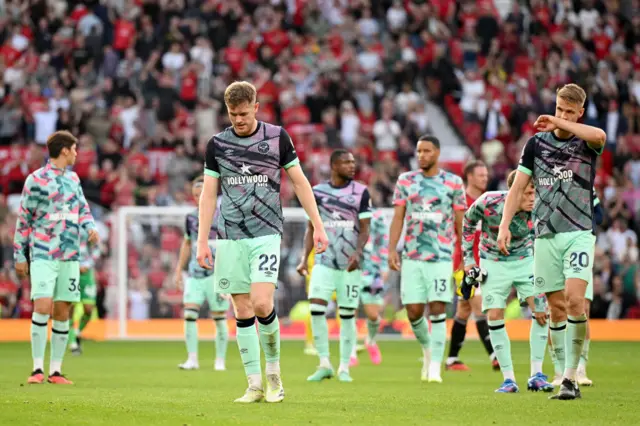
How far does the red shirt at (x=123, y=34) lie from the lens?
30766 mm

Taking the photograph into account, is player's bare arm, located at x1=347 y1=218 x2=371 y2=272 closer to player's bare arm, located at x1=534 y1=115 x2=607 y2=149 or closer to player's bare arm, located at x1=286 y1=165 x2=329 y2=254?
player's bare arm, located at x1=286 y1=165 x2=329 y2=254

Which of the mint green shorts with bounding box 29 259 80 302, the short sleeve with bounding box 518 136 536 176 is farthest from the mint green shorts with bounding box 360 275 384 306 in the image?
the short sleeve with bounding box 518 136 536 176

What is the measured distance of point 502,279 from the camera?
1230cm

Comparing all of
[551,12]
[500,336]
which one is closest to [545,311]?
[500,336]

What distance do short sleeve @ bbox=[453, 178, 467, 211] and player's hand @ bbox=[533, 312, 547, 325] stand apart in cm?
180

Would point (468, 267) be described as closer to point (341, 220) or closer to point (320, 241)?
point (341, 220)

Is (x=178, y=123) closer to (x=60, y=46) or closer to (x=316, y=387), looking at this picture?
(x=60, y=46)

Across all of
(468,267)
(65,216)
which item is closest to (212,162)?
(468,267)

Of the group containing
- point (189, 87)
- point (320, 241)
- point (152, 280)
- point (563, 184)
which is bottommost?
point (152, 280)

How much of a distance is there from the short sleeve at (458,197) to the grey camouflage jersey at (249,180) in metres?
3.93

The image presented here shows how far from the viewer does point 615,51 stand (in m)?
32.3

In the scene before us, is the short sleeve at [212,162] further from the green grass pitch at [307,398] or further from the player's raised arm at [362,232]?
the player's raised arm at [362,232]

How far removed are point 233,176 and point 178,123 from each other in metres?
19.0

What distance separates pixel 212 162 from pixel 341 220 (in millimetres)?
4288
